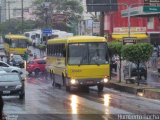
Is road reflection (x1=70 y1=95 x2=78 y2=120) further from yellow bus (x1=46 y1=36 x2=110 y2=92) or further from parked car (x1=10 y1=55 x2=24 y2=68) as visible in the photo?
parked car (x1=10 y1=55 x2=24 y2=68)

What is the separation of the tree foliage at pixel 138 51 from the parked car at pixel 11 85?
8522mm

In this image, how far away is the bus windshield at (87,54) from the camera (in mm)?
31078

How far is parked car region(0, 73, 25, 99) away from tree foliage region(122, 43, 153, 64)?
8.52 metres

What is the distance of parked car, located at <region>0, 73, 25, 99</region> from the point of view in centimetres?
2653

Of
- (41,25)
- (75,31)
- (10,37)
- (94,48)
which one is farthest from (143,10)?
(41,25)

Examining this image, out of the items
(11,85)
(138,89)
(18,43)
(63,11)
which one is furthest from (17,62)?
(63,11)

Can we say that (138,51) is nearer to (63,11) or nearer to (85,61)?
(85,61)

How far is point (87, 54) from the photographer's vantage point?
31078 mm

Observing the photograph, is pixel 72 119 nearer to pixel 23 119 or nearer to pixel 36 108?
pixel 23 119

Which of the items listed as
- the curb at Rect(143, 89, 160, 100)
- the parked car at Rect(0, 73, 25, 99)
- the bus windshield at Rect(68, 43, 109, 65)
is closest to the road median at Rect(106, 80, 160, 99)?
the curb at Rect(143, 89, 160, 100)

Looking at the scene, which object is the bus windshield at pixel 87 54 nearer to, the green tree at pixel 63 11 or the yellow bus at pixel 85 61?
the yellow bus at pixel 85 61

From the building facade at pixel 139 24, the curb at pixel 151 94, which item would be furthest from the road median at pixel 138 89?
the building facade at pixel 139 24

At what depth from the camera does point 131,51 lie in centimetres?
3328

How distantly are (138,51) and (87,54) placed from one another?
3.64 metres
